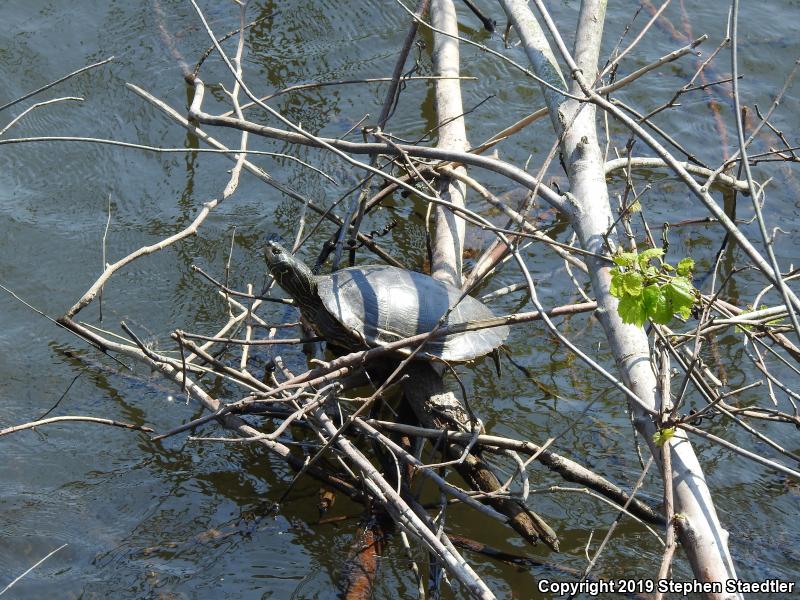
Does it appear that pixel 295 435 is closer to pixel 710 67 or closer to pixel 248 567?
pixel 248 567

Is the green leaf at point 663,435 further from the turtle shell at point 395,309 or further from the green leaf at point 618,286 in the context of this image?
the turtle shell at point 395,309

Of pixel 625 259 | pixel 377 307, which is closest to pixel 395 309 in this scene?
pixel 377 307

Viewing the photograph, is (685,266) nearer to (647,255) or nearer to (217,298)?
(647,255)

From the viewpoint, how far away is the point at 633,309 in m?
2.67

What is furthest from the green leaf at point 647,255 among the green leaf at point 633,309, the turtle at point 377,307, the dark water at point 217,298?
the dark water at point 217,298

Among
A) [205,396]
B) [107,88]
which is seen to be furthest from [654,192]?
[107,88]

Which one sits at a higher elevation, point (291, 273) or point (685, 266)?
point (685, 266)

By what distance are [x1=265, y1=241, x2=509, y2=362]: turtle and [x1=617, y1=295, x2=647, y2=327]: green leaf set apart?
120cm

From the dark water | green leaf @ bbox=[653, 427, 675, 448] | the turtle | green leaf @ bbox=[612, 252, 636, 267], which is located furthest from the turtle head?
green leaf @ bbox=[653, 427, 675, 448]

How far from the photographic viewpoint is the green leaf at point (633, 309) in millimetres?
2650

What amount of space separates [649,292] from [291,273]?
1838mm

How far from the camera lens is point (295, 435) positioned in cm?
430

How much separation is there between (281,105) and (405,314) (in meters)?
2.80

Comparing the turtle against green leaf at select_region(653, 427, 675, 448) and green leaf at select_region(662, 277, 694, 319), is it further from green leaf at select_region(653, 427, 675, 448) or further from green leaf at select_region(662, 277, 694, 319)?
green leaf at select_region(662, 277, 694, 319)
